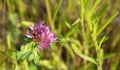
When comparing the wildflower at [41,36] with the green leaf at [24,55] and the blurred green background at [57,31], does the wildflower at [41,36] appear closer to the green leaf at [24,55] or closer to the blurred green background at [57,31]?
the green leaf at [24,55]

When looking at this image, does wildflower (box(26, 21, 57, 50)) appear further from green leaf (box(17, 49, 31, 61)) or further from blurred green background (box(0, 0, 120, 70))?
blurred green background (box(0, 0, 120, 70))

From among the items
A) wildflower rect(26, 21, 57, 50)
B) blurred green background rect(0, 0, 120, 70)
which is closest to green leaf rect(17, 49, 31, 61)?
wildflower rect(26, 21, 57, 50)

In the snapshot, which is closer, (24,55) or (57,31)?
(24,55)

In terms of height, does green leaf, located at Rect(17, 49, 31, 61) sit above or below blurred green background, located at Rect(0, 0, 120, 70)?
below

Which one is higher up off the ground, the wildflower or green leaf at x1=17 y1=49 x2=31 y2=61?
the wildflower

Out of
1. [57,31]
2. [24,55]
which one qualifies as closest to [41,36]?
[24,55]

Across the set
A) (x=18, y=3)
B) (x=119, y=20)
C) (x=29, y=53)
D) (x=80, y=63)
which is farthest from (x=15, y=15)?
(x=29, y=53)

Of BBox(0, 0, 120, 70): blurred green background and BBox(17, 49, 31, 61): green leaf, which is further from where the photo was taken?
BBox(0, 0, 120, 70): blurred green background

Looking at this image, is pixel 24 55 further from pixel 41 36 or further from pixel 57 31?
pixel 57 31

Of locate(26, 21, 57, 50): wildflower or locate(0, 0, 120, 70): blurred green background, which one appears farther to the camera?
locate(0, 0, 120, 70): blurred green background

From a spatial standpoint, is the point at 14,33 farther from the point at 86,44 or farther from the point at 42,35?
the point at 42,35
